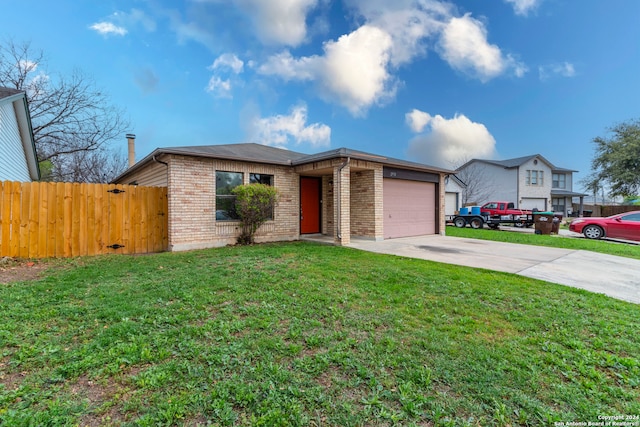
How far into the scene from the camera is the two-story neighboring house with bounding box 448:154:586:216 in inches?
1117

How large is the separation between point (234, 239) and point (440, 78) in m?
12.5

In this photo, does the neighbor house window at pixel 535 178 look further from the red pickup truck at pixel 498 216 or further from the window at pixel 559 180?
the red pickup truck at pixel 498 216

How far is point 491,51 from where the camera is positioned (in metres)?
12.1

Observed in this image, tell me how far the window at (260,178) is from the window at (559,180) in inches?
1430

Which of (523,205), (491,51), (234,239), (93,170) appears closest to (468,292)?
(234,239)

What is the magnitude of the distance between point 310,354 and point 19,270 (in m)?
6.60

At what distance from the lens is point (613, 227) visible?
40.6ft

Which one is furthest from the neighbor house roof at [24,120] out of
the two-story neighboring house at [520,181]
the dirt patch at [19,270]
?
the two-story neighboring house at [520,181]

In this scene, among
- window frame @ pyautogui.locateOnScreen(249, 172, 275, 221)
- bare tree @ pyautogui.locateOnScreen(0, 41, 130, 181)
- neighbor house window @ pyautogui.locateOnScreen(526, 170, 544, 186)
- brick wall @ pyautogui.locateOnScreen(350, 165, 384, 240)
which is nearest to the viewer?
window frame @ pyautogui.locateOnScreen(249, 172, 275, 221)

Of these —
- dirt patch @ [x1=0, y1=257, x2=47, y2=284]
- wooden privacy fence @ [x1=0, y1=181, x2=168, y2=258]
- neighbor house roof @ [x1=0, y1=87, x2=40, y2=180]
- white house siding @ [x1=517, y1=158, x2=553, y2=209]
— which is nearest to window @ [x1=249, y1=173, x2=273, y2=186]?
wooden privacy fence @ [x1=0, y1=181, x2=168, y2=258]

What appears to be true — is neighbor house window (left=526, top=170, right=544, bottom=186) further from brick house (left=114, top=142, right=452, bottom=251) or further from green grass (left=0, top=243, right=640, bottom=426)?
green grass (left=0, top=243, right=640, bottom=426)

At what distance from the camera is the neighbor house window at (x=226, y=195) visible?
29.0 ft

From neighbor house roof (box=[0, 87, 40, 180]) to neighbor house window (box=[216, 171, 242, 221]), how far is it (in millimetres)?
5530

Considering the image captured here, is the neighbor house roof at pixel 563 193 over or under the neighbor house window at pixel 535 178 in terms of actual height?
under
